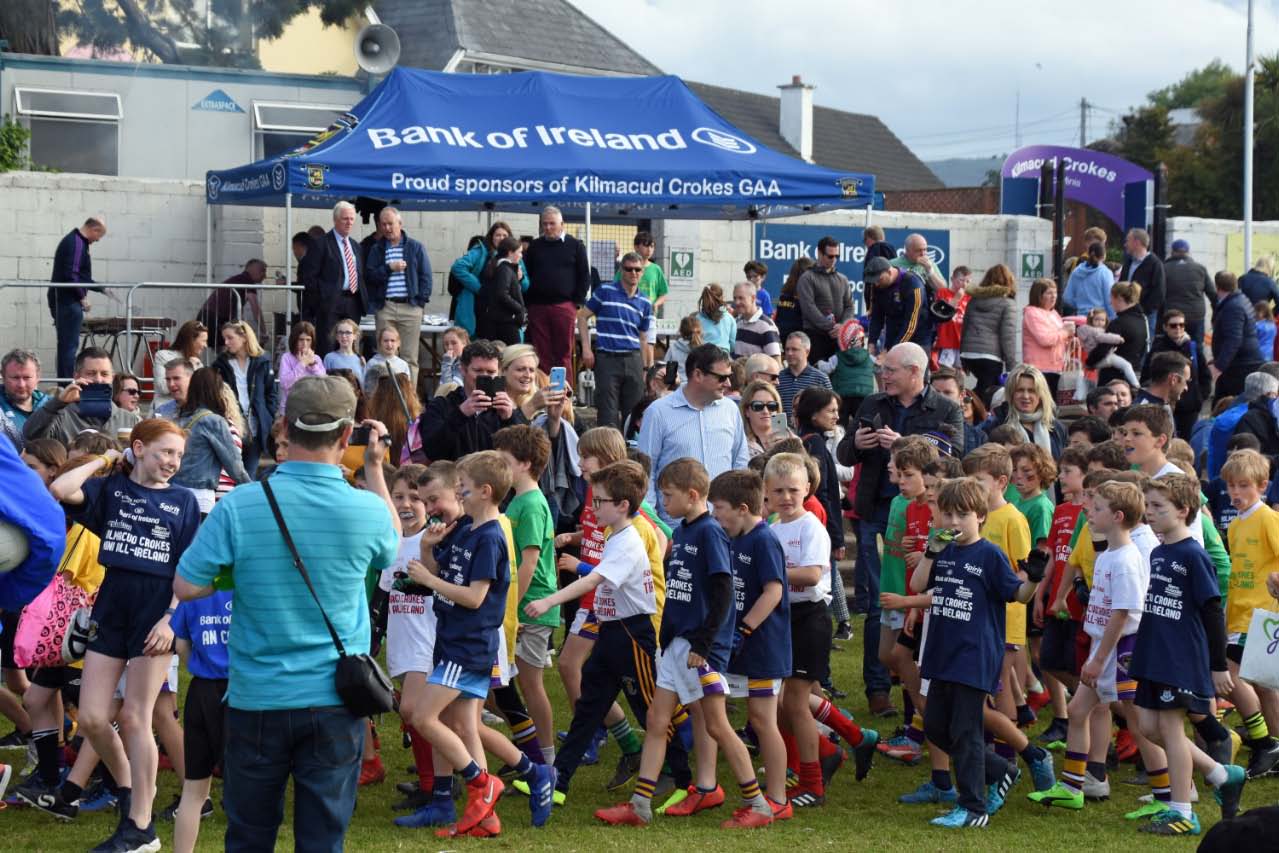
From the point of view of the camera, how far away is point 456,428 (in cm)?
920

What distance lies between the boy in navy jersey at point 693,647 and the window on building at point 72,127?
1525 centimetres

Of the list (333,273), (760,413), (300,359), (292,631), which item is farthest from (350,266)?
(292,631)

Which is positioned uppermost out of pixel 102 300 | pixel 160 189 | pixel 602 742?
pixel 160 189

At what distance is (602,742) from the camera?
8617 millimetres

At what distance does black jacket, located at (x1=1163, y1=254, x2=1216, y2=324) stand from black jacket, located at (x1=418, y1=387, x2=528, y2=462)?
1164 centimetres

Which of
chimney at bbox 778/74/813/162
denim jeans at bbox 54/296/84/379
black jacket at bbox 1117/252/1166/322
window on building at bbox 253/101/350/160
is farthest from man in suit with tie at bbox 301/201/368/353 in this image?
chimney at bbox 778/74/813/162

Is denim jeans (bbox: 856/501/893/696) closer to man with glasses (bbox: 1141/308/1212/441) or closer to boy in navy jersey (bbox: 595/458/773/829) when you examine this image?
boy in navy jersey (bbox: 595/458/773/829)

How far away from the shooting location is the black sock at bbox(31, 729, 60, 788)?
24.1 ft

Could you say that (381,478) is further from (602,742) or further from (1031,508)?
(1031,508)

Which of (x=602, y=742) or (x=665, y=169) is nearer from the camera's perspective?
(x=602, y=742)

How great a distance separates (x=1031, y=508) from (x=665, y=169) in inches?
316

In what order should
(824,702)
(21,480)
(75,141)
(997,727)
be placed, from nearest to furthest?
1. (21,480)
2. (997,727)
3. (824,702)
4. (75,141)

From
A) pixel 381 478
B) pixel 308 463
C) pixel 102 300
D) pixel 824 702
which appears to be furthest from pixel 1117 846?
pixel 102 300

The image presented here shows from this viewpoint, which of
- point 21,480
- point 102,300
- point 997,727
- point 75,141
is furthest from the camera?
point 75,141
